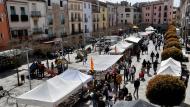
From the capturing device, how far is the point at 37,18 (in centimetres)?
3691

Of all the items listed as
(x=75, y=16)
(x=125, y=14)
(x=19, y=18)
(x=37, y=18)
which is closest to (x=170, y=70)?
(x=19, y=18)

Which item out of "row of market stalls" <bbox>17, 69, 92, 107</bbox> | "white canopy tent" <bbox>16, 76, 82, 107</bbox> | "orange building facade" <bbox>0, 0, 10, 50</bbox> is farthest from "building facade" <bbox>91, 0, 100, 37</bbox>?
"white canopy tent" <bbox>16, 76, 82, 107</bbox>

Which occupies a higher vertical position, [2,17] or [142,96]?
[2,17]

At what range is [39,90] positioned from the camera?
12969 millimetres

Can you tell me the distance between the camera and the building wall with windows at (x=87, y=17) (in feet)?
174

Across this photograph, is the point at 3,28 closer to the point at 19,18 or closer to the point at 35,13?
the point at 19,18

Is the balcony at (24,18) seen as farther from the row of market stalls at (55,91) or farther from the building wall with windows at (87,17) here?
the row of market stalls at (55,91)

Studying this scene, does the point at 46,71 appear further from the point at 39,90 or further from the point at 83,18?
the point at 83,18

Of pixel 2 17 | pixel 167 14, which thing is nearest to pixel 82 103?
pixel 2 17

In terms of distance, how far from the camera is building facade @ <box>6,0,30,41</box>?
31828 mm

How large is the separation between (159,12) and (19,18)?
61.8 metres

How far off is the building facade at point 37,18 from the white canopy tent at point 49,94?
22453 millimetres

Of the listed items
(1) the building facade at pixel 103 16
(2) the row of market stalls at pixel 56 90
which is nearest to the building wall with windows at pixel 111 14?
(1) the building facade at pixel 103 16

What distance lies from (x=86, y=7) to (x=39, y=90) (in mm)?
42544
